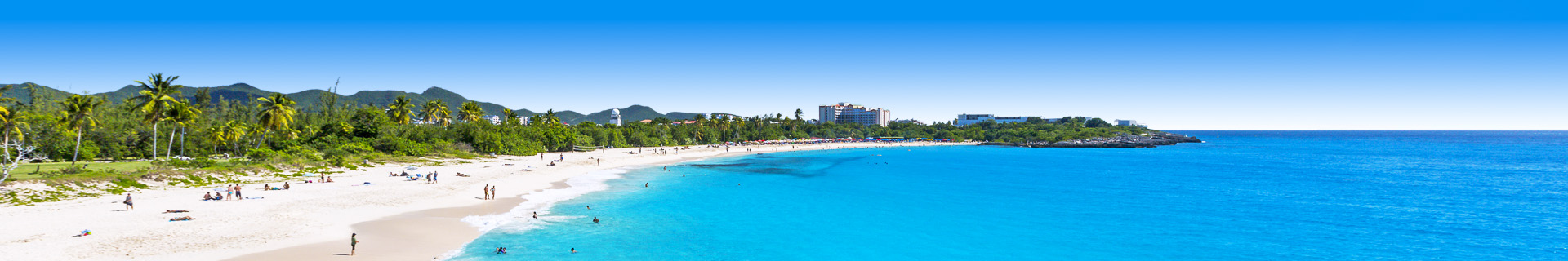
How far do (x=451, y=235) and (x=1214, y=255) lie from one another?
30863mm

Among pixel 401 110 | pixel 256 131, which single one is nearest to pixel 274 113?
pixel 256 131

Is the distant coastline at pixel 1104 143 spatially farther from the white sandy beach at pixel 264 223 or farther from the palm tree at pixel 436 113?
the white sandy beach at pixel 264 223

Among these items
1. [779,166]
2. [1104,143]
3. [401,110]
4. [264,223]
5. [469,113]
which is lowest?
[264,223]

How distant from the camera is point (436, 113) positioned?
305 feet

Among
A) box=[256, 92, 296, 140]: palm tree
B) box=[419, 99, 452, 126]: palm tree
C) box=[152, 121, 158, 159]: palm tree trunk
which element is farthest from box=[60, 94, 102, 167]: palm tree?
box=[419, 99, 452, 126]: palm tree

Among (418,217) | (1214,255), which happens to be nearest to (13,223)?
(418,217)

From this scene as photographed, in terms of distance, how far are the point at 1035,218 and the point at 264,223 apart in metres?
36.2

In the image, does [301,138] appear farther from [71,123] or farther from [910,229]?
[910,229]

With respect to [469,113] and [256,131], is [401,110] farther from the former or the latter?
[256,131]

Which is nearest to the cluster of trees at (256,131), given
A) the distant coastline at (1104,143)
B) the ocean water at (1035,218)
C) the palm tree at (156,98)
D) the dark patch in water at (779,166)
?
the palm tree at (156,98)

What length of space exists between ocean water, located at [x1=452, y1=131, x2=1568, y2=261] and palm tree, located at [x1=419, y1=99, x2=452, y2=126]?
41.8 meters

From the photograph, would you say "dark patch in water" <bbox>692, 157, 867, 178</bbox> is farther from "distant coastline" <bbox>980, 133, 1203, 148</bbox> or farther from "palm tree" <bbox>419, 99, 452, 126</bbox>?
"distant coastline" <bbox>980, 133, 1203, 148</bbox>

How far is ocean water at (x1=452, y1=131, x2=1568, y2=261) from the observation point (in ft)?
90.1

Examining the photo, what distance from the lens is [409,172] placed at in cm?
5091
